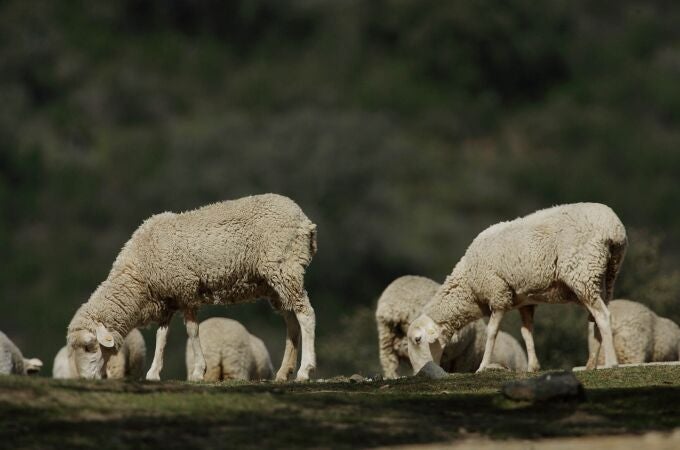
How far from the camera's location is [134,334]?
2205cm

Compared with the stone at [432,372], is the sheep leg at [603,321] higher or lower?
higher

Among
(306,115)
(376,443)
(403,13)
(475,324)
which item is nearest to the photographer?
(376,443)

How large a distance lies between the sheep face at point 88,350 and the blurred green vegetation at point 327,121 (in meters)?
34.3

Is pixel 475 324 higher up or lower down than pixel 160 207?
lower down

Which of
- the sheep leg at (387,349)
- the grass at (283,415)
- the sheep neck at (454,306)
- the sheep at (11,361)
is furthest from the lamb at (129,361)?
the grass at (283,415)

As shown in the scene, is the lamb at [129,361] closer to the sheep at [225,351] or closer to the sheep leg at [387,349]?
the sheep at [225,351]

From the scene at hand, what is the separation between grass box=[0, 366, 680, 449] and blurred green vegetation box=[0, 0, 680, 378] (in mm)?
38202

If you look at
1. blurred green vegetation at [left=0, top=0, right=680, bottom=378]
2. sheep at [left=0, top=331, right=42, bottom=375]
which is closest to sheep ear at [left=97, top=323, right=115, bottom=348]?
sheep at [left=0, top=331, right=42, bottom=375]

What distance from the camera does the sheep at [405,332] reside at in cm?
2100

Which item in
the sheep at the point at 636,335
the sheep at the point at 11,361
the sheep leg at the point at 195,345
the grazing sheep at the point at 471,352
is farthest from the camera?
the sheep at the point at 636,335

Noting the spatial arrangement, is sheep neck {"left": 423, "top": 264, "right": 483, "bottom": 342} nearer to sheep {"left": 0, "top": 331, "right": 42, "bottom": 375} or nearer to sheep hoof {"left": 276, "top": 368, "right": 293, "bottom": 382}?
sheep hoof {"left": 276, "top": 368, "right": 293, "bottom": 382}

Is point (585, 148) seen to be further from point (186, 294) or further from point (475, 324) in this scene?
point (186, 294)

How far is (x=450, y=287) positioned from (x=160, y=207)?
139ft

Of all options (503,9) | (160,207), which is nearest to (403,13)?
(503,9)
